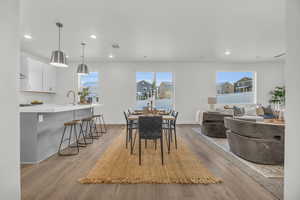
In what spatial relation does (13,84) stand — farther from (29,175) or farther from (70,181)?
(29,175)

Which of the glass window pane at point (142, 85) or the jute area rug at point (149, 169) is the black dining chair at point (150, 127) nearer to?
the jute area rug at point (149, 169)

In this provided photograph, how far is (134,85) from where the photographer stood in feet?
22.6

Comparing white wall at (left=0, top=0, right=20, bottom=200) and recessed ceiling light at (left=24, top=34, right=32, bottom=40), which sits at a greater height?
recessed ceiling light at (left=24, top=34, right=32, bottom=40)

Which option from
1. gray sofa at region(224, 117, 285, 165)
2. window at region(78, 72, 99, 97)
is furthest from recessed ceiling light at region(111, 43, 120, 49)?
gray sofa at region(224, 117, 285, 165)

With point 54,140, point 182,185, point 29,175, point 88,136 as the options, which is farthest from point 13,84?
point 88,136

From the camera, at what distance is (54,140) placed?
10.8ft

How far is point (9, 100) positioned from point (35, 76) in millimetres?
5356

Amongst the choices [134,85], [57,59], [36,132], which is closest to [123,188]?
[36,132]

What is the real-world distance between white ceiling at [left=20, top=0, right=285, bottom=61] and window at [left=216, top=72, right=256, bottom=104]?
170 cm

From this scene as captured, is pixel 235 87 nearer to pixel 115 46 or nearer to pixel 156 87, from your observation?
pixel 156 87

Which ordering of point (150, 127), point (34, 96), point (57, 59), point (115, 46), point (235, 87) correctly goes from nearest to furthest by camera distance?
point (150, 127) → point (57, 59) → point (115, 46) → point (34, 96) → point (235, 87)

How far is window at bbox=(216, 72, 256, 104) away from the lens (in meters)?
7.06

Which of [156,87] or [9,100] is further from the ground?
[156,87]

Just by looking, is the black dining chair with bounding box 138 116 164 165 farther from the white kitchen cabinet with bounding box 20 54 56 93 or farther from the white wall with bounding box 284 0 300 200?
the white kitchen cabinet with bounding box 20 54 56 93
